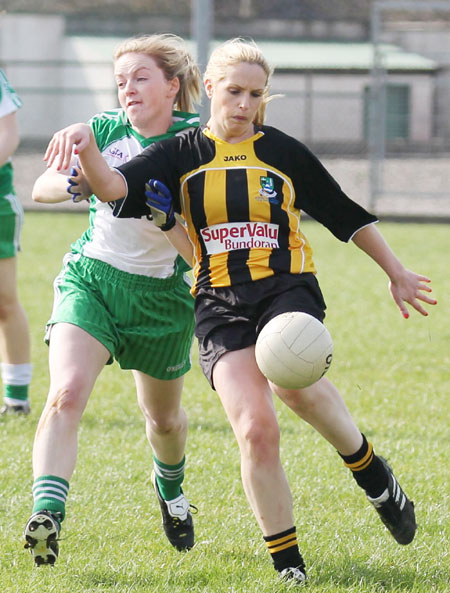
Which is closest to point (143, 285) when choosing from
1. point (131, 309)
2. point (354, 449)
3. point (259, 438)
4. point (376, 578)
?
point (131, 309)

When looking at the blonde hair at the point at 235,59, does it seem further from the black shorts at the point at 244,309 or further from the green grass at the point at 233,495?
the green grass at the point at 233,495

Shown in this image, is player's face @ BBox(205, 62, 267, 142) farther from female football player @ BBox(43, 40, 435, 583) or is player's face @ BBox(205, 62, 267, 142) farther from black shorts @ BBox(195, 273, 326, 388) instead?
black shorts @ BBox(195, 273, 326, 388)

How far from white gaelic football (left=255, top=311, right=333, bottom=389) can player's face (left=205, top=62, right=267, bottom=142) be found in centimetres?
71

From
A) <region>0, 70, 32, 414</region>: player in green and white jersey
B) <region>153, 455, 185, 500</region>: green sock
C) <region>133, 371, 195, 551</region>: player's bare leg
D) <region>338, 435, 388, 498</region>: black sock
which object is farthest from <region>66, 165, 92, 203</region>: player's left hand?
<region>0, 70, 32, 414</region>: player in green and white jersey

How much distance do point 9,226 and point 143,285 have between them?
7.87 ft

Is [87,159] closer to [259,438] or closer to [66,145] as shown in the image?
[66,145]

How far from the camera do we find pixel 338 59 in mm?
27859

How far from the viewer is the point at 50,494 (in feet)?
10.9

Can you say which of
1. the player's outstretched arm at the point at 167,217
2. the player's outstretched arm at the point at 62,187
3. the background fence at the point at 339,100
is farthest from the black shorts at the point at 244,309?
the background fence at the point at 339,100

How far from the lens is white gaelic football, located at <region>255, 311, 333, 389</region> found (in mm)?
3297

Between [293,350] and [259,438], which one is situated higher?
[293,350]

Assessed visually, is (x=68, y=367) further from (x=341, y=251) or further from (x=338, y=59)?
(x=338, y=59)

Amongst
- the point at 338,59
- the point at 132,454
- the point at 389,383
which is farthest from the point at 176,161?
the point at 338,59

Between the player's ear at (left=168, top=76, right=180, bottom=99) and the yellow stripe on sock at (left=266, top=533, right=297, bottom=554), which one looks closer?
the yellow stripe on sock at (left=266, top=533, right=297, bottom=554)
